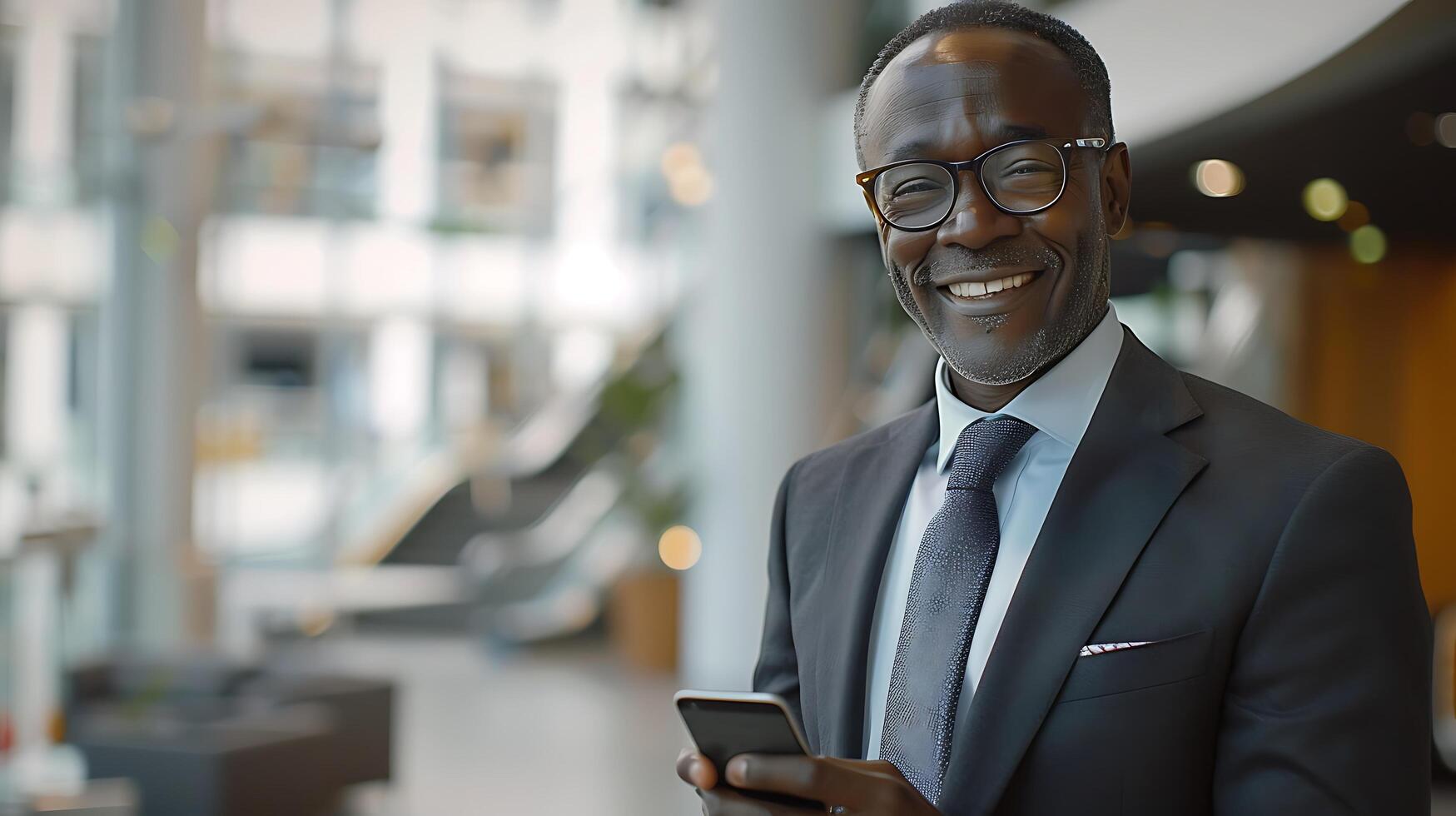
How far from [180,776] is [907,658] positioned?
18.7 feet

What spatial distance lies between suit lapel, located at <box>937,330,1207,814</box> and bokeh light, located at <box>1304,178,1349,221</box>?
7.00 m

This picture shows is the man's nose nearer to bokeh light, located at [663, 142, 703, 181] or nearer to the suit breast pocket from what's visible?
the suit breast pocket

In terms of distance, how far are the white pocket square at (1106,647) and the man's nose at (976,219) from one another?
0.44 metres

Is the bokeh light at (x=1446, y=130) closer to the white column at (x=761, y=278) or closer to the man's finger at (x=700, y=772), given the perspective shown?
the white column at (x=761, y=278)

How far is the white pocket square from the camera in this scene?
130 cm

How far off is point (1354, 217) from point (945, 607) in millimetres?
8462

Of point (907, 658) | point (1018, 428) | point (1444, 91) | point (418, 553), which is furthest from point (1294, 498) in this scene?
point (418, 553)

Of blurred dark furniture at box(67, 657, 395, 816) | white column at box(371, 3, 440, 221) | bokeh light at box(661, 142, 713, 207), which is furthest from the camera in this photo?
white column at box(371, 3, 440, 221)

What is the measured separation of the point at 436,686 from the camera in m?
11.9

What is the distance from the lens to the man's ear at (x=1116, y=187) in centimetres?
150

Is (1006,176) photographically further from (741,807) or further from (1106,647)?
(741,807)

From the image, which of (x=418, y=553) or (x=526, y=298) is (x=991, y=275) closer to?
(x=418, y=553)

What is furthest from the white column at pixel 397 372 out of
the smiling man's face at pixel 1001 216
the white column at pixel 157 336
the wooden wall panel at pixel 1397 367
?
the smiling man's face at pixel 1001 216

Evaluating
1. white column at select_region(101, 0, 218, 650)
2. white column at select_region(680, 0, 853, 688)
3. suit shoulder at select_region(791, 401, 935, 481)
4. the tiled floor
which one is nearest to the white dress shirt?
suit shoulder at select_region(791, 401, 935, 481)
